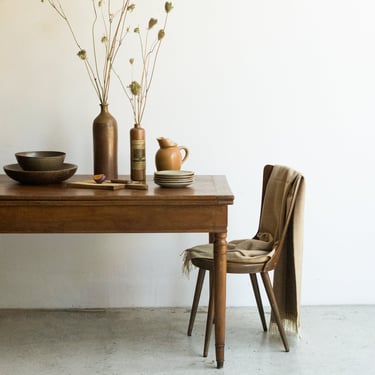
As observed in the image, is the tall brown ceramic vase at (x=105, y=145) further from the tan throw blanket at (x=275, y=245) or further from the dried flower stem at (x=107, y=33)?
the tan throw blanket at (x=275, y=245)

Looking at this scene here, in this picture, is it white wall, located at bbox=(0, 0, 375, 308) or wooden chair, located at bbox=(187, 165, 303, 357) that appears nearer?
wooden chair, located at bbox=(187, 165, 303, 357)

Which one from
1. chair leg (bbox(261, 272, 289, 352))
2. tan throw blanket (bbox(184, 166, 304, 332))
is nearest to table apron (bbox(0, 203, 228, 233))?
tan throw blanket (bbox(184, 166, 304, 332))

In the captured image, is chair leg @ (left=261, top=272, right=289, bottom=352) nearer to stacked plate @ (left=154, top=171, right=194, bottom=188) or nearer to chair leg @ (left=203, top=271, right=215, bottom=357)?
chair leg @ (left=203, top=271, right=215, bottom=357)

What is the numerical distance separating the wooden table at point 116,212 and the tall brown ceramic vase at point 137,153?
30cm

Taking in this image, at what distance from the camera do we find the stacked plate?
3037 millimetres

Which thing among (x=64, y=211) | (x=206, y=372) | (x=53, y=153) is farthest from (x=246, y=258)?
(x=53, y=153)

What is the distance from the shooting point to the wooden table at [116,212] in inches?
113

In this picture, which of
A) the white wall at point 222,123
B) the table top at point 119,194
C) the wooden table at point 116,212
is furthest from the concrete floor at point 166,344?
the table top at point 119,194

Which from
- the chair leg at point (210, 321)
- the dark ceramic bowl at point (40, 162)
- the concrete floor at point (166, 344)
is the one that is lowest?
the concrete floor at point (166, 344)

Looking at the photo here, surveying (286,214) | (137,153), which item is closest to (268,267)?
(286,214)

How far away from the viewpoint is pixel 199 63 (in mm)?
3688

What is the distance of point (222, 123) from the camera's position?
12.3 feet

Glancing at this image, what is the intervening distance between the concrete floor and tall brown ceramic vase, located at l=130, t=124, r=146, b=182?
800mm

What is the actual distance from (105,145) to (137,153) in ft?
0.61
